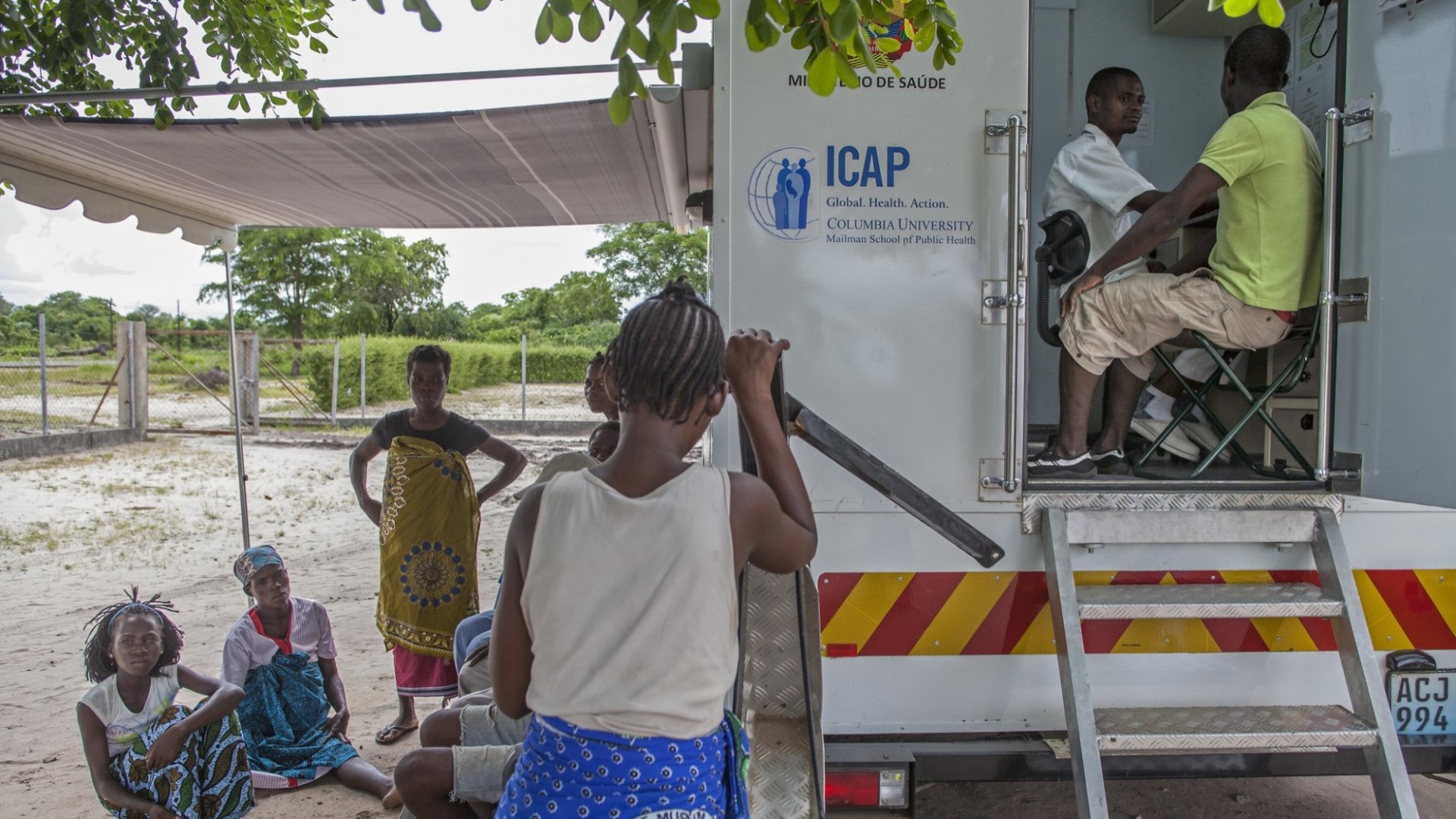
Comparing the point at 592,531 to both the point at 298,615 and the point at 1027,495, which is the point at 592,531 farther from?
the point at 298,615

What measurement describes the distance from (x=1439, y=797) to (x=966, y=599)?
2.42 meters

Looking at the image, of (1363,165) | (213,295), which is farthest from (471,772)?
(213,295)

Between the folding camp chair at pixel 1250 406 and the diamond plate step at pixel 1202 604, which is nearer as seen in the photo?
the diamond plate step at pixel 1202 604

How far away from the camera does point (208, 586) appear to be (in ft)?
23.7

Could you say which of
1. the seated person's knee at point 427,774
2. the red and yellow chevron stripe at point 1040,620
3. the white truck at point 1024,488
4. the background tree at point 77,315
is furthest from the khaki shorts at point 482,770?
the background tree at point 77,315

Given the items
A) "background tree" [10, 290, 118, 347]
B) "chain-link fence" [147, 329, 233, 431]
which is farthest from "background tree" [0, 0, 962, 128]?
"background tree" [10, 290, 118, 347]

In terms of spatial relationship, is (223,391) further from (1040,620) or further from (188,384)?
(1040,620)

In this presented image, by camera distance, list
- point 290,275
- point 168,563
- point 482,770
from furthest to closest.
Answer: point 290,275 → point 168,563 → point 482,770

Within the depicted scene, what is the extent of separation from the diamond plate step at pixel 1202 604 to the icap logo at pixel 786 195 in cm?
115

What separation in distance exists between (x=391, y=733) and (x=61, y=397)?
16.5 metres

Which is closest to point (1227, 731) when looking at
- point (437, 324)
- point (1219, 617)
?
point (1219, 617)

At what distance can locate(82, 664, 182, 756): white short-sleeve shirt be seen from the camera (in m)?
3.09

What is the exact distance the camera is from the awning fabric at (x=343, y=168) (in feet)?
13.9

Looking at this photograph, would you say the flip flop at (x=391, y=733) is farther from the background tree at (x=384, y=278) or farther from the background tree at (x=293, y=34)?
the background tree at (x=384, y=278)
